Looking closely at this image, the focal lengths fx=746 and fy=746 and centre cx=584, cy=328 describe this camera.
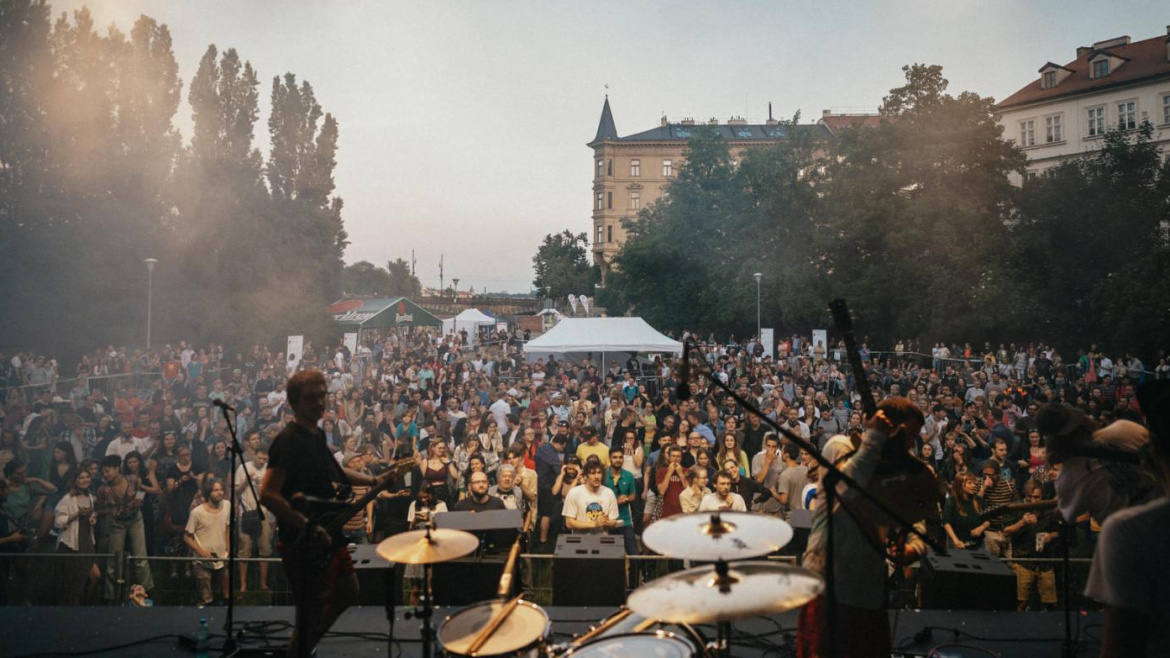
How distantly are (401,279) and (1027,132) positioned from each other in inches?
2485

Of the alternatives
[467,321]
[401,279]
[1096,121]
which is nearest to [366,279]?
[401,279]

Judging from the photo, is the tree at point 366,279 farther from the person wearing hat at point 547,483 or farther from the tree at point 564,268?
the person wearing hat at point 547,483

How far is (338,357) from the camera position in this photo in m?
18.6

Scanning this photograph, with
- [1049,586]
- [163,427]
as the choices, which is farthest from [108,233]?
[1049,586]

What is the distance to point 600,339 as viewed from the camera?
15727 mm

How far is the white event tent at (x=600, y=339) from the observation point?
15367 millimetres

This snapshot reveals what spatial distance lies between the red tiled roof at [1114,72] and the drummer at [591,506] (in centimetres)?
3209

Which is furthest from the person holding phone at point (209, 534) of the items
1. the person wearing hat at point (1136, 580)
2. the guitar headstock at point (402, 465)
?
the person wearing hat at point (1136, 580)

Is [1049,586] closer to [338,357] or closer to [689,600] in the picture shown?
[689,600]

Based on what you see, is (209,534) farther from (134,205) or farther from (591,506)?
(134,205)

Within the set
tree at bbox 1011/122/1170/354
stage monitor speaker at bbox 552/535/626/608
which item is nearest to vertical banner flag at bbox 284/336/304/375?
stage monitor speaker at bbox 552/535/626/608

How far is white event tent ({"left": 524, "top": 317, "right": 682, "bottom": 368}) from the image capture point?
15.4 m

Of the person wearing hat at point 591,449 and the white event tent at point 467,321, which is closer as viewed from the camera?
the person wearing hat at point 591,449

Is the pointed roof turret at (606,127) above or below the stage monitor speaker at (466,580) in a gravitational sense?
above
